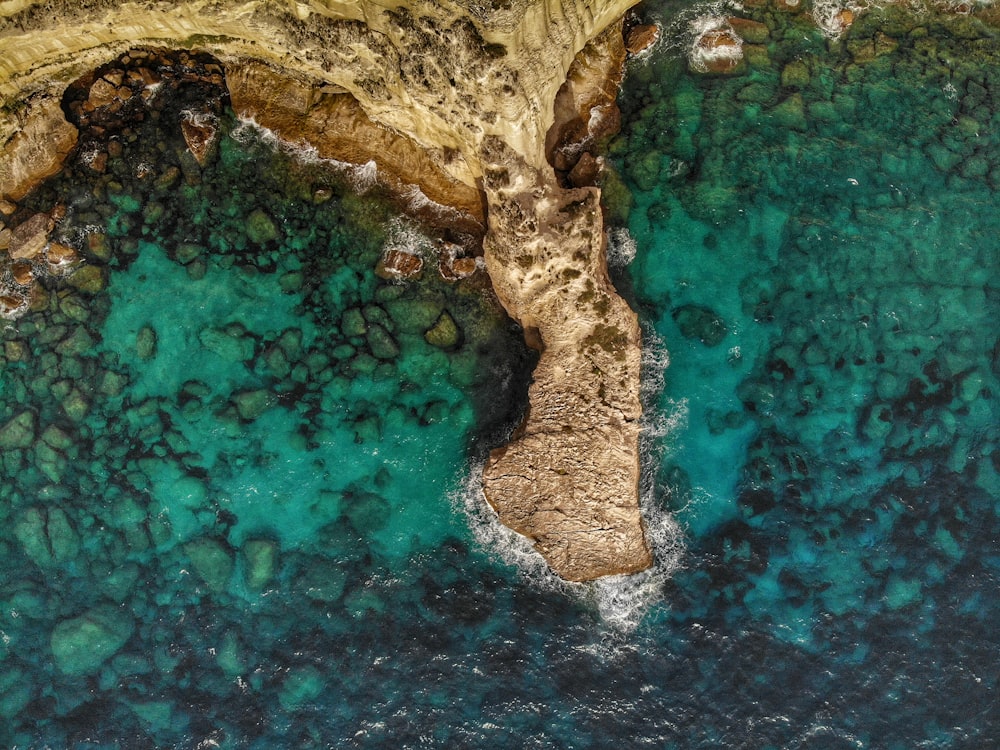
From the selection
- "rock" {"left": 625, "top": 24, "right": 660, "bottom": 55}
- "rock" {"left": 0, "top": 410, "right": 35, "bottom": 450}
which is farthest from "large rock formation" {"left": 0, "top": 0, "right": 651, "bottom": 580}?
"rock" {"left": 0, "top": 410, "right": 35, "bottom": 450}

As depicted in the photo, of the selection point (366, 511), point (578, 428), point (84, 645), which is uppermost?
point (578, 428)

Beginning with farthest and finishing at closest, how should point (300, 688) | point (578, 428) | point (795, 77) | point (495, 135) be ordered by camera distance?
point (795, 77)
point (300, 688)
point (578, 428)
point (495, 135)

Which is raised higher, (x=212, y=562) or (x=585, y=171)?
(x=585, y=171)

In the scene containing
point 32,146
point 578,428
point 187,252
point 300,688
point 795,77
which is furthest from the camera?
point 795,77

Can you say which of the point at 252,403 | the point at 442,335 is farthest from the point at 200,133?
the point at 442,335

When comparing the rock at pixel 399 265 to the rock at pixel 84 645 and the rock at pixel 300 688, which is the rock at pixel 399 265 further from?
the rock at pixel 84 645

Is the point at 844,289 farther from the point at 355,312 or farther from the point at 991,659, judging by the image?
the point at 355,312

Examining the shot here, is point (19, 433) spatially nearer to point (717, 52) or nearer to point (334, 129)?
point (334, 129)

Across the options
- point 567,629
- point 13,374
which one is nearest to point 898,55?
point 567,629
